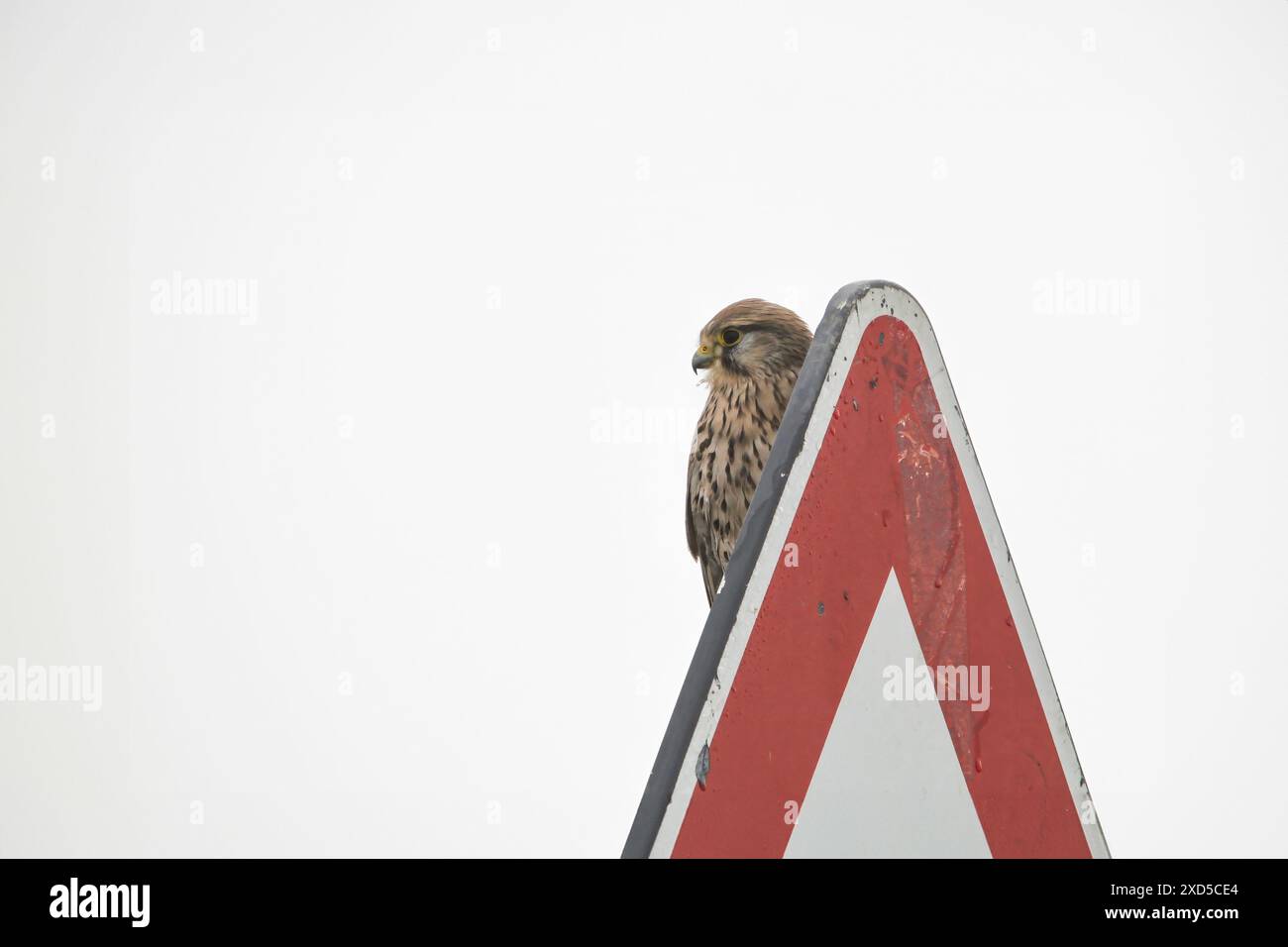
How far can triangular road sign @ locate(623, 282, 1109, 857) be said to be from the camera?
1103 mm

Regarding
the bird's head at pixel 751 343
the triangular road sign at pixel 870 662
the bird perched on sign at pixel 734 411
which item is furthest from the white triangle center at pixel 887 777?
A: the bird's head at pixel 751 343

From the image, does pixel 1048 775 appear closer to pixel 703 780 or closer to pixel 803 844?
pixel 803 844

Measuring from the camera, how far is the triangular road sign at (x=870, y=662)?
110 centimetres

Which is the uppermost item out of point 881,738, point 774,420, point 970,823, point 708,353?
point 708,353

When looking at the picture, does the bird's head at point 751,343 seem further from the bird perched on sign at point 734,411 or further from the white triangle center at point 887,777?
the white triangle center at point 887,777

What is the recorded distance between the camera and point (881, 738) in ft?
4.04

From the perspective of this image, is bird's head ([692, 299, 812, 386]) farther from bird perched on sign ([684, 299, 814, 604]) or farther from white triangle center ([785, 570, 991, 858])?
white triangle center ([785, 570, 991, 858])

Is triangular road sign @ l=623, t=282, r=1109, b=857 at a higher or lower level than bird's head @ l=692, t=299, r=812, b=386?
lower

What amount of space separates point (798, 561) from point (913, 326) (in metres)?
0.35

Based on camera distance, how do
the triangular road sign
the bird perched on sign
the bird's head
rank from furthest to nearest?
the bird's head, the bird perched on sign, the triangular road sign

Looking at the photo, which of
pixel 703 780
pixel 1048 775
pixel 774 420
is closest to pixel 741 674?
pixel 703 780

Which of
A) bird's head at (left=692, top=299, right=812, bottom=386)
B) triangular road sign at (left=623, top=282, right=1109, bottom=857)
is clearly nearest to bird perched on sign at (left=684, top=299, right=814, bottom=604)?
bird's head at (left=692, top=299, right=812, bottom=386)

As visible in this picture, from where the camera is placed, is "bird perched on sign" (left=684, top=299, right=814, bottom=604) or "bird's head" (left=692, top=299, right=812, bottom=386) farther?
"bird's head" (left=692, top=299, right=812, bottom=386)

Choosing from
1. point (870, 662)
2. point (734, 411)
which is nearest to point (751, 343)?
point (734, 411)
